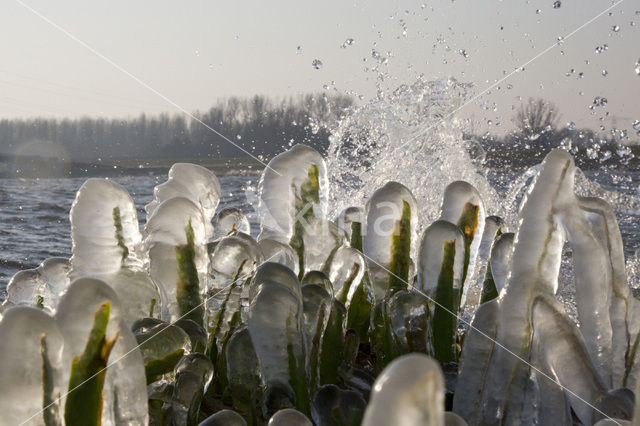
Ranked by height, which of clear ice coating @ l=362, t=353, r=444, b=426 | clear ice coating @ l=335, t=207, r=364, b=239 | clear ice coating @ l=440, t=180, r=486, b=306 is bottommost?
clear ice coating @ l=362, t=353, r=444, b=426

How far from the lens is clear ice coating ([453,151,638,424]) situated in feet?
2.38

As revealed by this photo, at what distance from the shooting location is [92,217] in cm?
101

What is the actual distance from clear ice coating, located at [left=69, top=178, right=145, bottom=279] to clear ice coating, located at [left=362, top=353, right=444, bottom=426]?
0.72m

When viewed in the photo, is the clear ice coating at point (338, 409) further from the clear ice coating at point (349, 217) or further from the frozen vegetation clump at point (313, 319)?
the clear ice coating at point (349, 217)

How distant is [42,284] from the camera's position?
1221 millimetres

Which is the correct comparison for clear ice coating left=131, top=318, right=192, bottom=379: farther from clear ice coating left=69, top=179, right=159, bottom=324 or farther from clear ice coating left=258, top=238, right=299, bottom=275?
clear ice coating left=258, top=238, right=299, bottom=275

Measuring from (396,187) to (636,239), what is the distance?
11.5ft

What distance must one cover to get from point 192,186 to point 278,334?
23.8 inches

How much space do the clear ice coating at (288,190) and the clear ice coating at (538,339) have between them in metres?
0.46

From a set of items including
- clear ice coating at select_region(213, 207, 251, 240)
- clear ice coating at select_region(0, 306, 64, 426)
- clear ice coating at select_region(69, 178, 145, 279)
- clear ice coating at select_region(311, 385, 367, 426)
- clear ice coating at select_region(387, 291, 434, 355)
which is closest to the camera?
clear ice coating at select_region(0, 306, 64, 426)

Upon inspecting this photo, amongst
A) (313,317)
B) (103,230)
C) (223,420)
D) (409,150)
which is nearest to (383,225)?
(313,317)

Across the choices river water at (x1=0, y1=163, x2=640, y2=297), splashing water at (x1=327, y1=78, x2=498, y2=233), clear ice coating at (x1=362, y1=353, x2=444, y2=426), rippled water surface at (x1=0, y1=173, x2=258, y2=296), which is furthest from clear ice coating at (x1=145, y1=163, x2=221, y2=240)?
splashing water at (x1=327, y1=78, x2=498, y2=233)

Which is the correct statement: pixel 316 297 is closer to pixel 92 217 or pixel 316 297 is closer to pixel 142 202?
pixel 92 217

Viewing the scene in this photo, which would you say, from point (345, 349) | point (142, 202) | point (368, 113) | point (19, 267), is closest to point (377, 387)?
point (345, 349)
